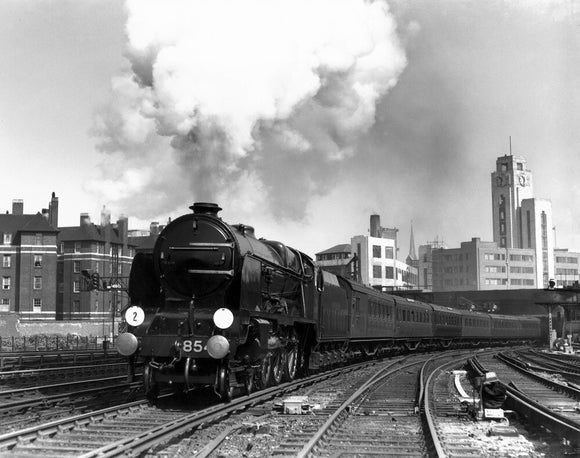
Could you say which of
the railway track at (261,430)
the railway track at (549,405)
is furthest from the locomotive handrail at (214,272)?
the railway track at (549,405)

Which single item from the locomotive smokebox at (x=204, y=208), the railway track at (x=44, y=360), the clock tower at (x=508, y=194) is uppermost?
the clock tower at (x=508, y=194)

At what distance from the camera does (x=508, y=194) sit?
13100cm

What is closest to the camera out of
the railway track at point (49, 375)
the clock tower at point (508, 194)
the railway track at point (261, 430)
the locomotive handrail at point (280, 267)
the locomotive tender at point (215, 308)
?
the railway track at point (261, 430)

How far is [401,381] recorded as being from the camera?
17391 millimetres

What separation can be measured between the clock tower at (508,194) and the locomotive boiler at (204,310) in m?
123

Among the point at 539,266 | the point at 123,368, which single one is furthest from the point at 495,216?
the point at 123,368

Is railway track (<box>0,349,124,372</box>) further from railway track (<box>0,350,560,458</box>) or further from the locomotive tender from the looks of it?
railway track (<box>0,350,560,458</box>)

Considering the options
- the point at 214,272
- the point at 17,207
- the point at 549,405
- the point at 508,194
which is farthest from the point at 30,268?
the point at 508,194

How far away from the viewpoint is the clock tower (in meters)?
130

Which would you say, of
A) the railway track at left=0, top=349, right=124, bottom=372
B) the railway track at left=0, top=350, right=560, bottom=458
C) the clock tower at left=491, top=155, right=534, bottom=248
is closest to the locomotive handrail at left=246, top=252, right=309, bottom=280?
the railway track at left=0, top=350, right=560, bottom=458

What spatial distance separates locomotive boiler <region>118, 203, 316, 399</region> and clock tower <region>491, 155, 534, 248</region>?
123 m

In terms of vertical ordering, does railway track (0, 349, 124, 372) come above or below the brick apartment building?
below

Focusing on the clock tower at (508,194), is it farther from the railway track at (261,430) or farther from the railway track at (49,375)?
the railway track at (261,430)

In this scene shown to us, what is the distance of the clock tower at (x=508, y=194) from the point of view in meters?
130
